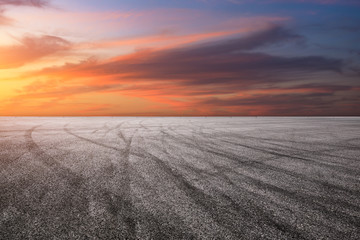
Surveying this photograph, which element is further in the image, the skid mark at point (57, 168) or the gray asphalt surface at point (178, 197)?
the skid mark at point (57, 168)

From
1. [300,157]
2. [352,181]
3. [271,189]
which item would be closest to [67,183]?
[271,189]

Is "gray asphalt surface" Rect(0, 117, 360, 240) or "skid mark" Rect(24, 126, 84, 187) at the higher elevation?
"skid mark" Rect(24, 126, 84, 187)

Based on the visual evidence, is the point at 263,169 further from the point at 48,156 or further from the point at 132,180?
the point at 48,156

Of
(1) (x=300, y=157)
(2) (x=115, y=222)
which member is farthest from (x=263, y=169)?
(2) (x=115, y=222)

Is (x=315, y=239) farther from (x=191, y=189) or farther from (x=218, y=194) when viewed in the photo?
(x=191, y=189)

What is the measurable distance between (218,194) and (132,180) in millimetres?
2028

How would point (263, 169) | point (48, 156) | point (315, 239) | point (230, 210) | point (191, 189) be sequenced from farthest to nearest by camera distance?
point (48, 156) → point (263, 169) → point (191, 189) → point (230, 210) → point (315, 239)

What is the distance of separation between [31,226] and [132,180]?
244 centimetres

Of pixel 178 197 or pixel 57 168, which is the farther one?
pixel 57 168

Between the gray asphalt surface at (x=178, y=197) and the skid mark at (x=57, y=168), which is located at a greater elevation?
the skid mark at (x=57, y=168)

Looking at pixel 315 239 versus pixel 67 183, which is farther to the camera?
pixel 67 183

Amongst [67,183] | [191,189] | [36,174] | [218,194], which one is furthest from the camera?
[36,174]

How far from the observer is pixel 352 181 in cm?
582

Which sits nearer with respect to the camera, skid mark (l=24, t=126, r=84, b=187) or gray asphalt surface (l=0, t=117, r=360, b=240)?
gray asphalt surface (l=0, t=117, r=360, b=240)
